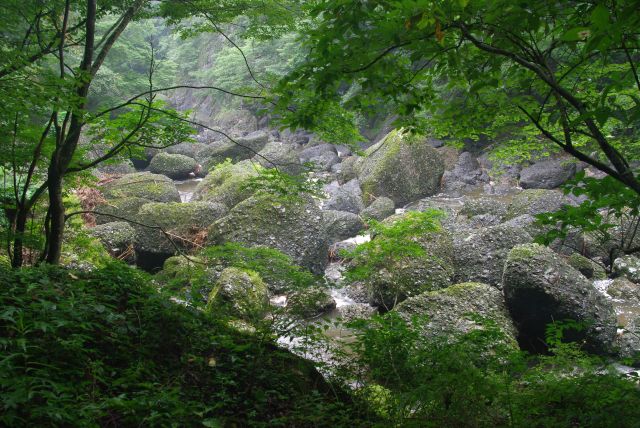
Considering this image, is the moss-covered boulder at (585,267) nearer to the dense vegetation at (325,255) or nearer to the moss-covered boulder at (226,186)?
the dense vegetation at (325,255)

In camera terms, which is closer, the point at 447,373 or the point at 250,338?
the point at 447,373

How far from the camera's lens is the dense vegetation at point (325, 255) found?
7.04 feet

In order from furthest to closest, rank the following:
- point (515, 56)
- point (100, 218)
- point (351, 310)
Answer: point (100, 218) → point (351, 310) → point (515, 56)

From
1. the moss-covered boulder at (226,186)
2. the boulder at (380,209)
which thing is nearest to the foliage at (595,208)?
the moss-covered boulder at (226,186)

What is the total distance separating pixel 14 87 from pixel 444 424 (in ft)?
13.2

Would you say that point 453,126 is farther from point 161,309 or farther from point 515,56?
point 161,309

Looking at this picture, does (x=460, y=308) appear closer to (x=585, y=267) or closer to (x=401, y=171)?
(x=585, y=267)

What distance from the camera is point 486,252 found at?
26.0 ft

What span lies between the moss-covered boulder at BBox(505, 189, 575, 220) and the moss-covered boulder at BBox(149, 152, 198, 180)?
550 inches

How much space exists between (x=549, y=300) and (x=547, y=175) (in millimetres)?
10649

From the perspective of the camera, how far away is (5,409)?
68.3 inches

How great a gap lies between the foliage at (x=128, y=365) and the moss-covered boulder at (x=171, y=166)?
16.5 m

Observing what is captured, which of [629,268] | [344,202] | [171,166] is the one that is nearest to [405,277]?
[629,268]

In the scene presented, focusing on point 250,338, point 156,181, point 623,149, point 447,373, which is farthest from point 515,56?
point 156,181
